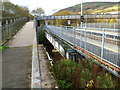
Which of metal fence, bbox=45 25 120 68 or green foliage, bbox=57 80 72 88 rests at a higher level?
metal fence, bbox=45 25 120 68

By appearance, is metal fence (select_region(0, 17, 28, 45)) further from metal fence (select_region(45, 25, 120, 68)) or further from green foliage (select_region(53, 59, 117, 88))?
green foliage (select_region(53, 59, 117, 88))

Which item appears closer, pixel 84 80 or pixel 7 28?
pixel 84 80

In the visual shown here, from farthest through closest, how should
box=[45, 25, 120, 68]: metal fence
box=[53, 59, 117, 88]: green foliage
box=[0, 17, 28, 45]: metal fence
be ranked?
1. box=[0, 17, 28, 45]: metal fence
2. box=[45, 25, 120, 68]: metal fence
3. box=[53, 59, 117, 88]: green foliage

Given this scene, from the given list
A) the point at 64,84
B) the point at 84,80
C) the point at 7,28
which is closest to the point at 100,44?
the point at 84,80

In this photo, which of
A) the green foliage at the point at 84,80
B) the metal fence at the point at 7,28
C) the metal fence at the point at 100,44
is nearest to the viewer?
the green foliage at the point at 84,80

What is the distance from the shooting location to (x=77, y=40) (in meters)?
9.33

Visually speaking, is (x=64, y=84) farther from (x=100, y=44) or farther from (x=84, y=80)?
(x=100, y=44)

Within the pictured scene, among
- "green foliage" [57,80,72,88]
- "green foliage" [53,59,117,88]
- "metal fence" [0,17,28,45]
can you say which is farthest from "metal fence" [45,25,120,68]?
"metal fence" [0,17,28,45]

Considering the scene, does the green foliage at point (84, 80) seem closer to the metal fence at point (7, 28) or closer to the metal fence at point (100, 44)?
the metal fence at point (100, 44)

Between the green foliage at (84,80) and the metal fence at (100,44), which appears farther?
the metal fence at (100,44)

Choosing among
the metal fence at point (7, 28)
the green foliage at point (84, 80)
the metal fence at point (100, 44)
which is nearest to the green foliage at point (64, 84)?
the green foliage at point (84, 80)

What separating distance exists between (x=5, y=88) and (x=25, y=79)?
71cm

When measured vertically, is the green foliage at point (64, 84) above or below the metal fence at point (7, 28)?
below

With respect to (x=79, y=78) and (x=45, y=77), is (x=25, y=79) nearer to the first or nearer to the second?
(x=45, y=77)
